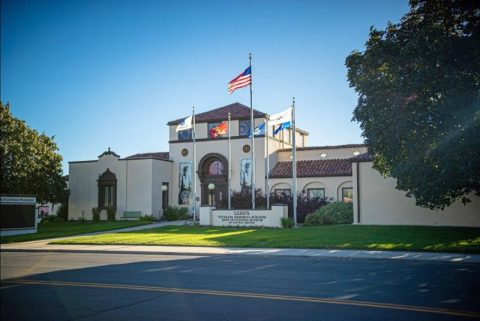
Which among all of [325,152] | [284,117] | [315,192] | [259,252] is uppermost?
[284,117]

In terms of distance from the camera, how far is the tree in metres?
31.1

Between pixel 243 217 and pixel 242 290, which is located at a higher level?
pixel 243 217

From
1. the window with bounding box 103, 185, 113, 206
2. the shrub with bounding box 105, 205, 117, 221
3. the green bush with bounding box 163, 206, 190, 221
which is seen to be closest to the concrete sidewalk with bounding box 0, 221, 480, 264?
the green bush with bounding box 163, 206, 190, 221

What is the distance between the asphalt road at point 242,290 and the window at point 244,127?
25.5m

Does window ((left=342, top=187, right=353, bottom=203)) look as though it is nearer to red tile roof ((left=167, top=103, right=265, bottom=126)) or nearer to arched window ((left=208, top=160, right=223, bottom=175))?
red tile roof ((left=167, top=103, right=265, bottom=126))

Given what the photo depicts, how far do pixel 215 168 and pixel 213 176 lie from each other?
0.86 m

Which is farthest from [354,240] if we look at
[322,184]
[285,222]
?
[322,184]

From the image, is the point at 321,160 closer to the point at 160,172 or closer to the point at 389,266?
the point at 160,172

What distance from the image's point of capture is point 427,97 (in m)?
18.4

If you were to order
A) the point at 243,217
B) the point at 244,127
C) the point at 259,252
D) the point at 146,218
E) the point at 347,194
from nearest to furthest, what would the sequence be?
1. the point at 259,252
2. the point at 243,217
3. the point at 347,194
4. the point at 146,218
5. the point at 244,127

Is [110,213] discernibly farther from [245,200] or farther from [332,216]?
[332,216]

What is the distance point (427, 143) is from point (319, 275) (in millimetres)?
9869

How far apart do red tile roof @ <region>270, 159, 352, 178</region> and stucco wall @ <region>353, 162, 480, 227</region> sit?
7.00 meters

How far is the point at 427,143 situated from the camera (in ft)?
61.0
